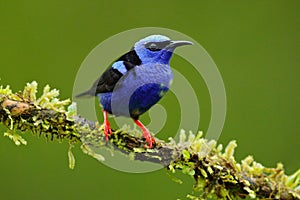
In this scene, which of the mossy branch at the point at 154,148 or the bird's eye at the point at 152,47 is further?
the bird's eye at the point at 152,47

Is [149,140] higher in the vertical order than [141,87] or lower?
lower

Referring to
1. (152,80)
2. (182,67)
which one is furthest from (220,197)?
(182,67)

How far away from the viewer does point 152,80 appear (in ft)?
4.96

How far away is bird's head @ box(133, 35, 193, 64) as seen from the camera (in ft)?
4.98

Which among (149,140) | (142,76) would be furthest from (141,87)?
(149,140)

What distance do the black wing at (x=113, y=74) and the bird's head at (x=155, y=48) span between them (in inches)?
0.7

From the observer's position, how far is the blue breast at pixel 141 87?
1515 mm

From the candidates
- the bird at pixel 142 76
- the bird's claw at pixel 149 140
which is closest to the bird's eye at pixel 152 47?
the bird at pixel 142 76

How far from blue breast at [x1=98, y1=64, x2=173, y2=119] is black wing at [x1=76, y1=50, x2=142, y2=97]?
0.01m

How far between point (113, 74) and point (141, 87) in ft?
0.29

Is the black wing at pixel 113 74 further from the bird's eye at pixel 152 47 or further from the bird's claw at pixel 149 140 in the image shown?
the bird's claw at pixel 149 140

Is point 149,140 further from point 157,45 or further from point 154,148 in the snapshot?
point 157,45

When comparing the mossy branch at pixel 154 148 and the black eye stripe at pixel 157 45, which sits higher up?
the black eye stripe at pixel 157 45

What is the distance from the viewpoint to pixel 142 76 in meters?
1.52
